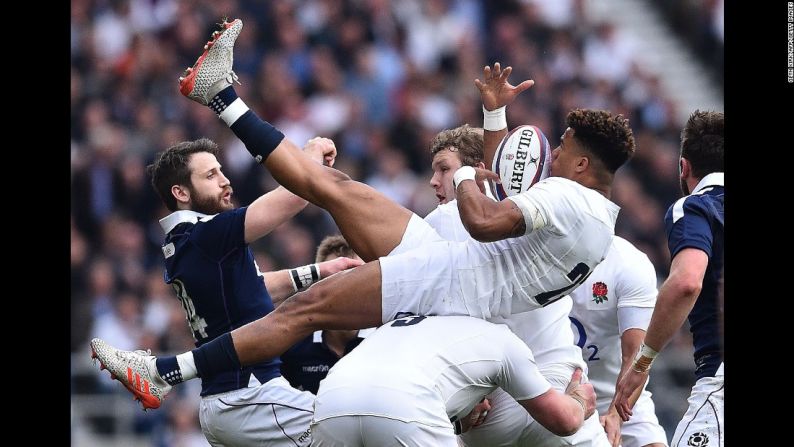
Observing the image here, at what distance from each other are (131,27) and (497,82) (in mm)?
10045

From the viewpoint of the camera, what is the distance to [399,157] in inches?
547

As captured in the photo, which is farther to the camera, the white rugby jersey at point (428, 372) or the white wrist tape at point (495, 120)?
the white wrist tape at point (495, 120)

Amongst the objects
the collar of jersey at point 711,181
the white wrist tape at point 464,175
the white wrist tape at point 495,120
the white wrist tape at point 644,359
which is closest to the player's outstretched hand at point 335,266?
the white wrist tape at point 495,120

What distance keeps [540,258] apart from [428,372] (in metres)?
0.73

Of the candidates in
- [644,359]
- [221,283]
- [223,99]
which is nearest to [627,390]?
[644,359]

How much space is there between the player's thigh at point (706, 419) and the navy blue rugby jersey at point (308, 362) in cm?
196

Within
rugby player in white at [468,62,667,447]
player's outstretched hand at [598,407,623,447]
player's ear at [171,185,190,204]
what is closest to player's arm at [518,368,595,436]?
player's outstretched hand at [598,407,623,447]

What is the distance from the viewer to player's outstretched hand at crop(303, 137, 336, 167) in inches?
221

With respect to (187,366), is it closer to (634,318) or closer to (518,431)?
(518,431)

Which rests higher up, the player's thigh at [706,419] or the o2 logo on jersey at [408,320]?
the o2 logo on jersey at [408,320]

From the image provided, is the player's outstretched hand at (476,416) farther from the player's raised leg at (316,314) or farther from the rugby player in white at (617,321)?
the rugby player in white at (617,321)

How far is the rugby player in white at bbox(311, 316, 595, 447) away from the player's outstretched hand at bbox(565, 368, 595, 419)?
16 cm

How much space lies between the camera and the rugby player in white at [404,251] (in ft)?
16.4

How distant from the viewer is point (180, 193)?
6.39 m
